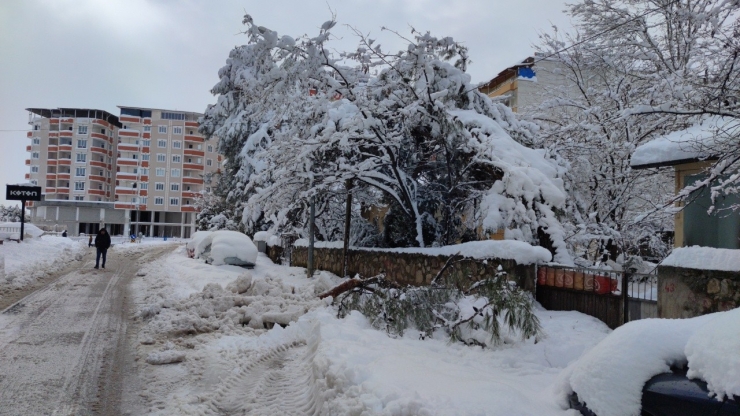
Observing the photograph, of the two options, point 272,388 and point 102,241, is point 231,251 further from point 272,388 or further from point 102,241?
point 272,388

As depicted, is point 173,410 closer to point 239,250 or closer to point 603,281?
point 603,281

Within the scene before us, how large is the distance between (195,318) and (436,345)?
419cm

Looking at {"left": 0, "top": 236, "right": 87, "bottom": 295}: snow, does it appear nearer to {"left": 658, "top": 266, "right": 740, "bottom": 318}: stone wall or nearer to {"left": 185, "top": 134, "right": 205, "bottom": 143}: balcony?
{"left": 658, "top": 266, "right": 740, "bottom": 318}: stone wall

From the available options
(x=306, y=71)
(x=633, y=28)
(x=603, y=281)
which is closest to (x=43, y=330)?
(x=306, y=71)

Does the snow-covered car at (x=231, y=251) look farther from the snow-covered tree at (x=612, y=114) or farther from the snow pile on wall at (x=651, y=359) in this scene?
the snow pile on wall at (x=651, y=359)

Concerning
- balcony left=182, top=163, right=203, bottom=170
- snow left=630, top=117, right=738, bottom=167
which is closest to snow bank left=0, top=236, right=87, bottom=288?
snow left=630, top=117, right=738, bottom=167

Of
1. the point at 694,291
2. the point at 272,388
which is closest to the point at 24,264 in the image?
the point at 272,388

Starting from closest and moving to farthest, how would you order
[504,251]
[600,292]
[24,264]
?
[600,292] < [504,251] < [24,264]

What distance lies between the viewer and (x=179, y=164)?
77.4 metres

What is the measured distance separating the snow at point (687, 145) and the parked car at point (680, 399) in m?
4.69

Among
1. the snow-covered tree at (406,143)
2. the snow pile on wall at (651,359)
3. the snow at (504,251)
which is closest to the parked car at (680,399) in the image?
the snow pile on wall at (651,359)

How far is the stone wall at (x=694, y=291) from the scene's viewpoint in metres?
5.68

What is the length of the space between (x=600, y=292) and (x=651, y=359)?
17.8ft

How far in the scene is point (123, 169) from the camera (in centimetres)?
7688
